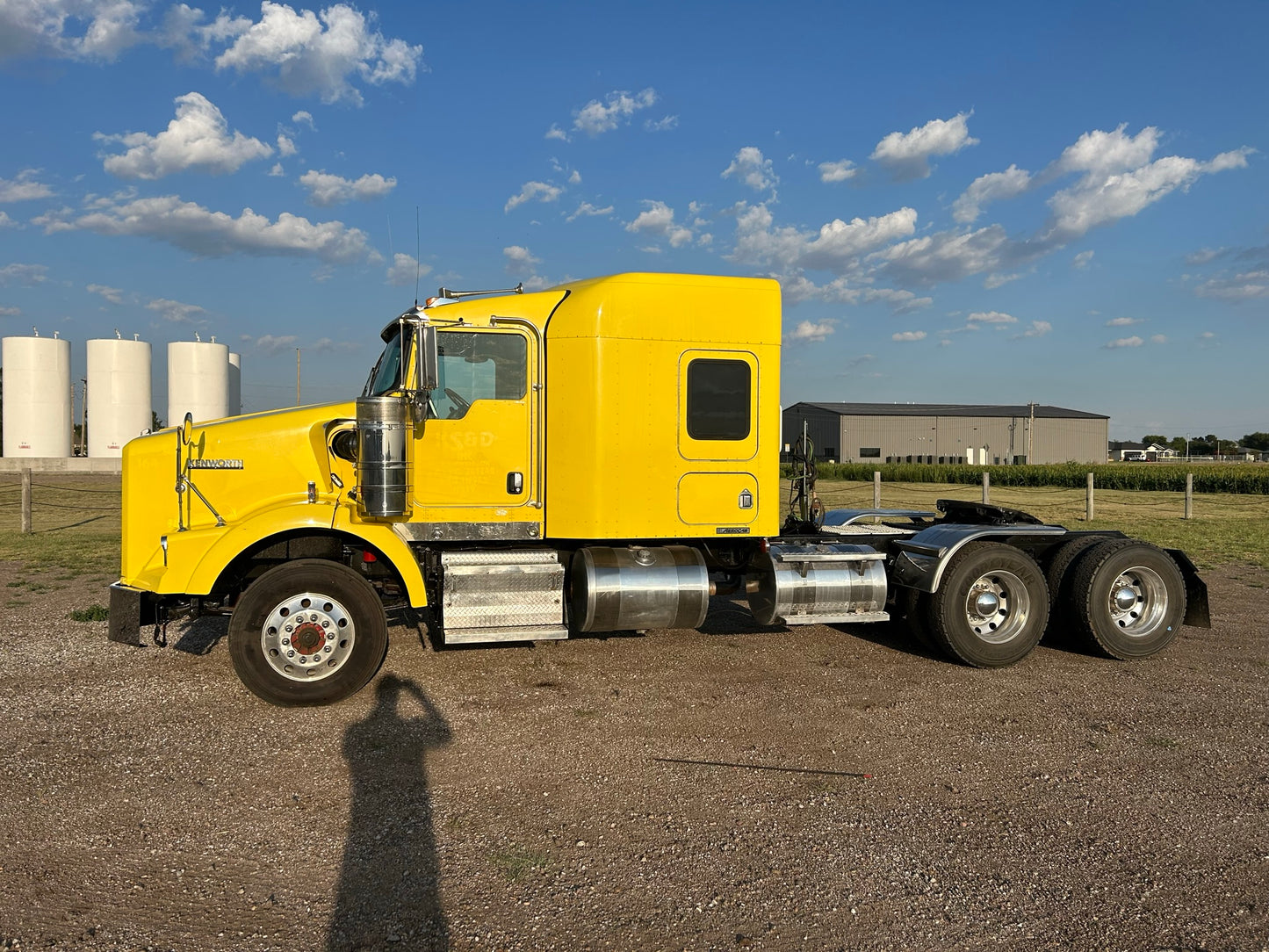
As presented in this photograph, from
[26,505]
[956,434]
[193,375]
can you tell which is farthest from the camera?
[956,434]

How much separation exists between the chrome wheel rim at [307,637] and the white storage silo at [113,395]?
53.9 metres

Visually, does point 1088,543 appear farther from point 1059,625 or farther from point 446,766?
A: point 446,766

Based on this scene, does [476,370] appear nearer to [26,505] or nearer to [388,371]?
[388,371]

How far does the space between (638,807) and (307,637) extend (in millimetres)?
2843

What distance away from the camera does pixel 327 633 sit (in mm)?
5879

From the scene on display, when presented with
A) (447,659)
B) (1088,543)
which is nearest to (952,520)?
(1088,543)

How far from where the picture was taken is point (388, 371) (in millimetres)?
6781

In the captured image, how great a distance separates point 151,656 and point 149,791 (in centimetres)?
317

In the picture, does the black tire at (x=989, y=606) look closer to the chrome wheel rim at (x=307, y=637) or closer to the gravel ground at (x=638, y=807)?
the gravel ground at (x=638, y=807)

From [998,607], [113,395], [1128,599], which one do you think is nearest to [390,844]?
[998,607]

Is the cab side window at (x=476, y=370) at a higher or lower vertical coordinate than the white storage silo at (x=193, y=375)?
lower

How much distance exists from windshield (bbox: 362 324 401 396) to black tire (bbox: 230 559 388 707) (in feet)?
5.02

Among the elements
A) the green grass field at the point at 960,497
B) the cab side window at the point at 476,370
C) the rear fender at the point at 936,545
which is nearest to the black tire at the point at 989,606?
the rear fender at the point at 936,545

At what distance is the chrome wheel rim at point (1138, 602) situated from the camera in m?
7.37
